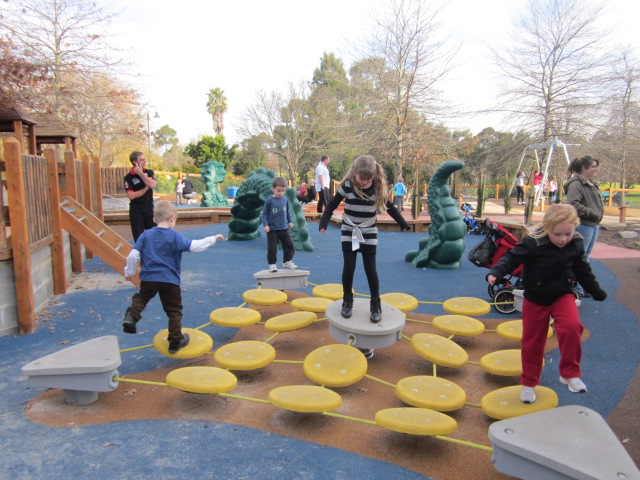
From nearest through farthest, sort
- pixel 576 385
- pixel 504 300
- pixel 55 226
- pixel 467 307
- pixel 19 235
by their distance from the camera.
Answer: pixel 576 385 < pixel 19 235 < pixel 467 307 < pixel 504 300 < pixel 55 226

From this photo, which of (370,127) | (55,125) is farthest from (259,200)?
(370,127)

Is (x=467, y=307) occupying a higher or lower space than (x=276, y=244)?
lower

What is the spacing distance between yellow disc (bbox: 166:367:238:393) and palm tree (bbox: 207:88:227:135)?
55.0 meters

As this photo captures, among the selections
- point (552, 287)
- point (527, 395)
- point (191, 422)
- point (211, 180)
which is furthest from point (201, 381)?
point (211, 180)

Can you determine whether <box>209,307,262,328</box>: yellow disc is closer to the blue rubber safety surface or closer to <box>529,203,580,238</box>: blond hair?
the blue rubber safety surface

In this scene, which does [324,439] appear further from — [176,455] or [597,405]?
[597,405]

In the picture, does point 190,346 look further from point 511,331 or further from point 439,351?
point 511,331

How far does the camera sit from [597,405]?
329 centimetres

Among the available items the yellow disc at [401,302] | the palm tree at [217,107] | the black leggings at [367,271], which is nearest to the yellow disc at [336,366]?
the black leggings at [367,271]

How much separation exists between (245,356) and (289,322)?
2.82 feet

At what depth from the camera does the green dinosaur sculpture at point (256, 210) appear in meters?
10.2

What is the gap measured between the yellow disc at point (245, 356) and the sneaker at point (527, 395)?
1.90 m

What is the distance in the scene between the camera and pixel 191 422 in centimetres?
303

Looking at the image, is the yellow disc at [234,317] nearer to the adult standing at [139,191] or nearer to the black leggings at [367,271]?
the black leggings at [367,271]
